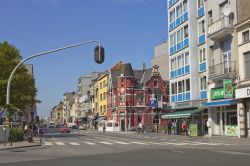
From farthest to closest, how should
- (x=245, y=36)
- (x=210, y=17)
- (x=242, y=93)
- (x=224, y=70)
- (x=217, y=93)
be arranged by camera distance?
(x=210, y=17) → (x=217, y=93) → (x=224, y=70) → (x=245, y=36) → (x=242, y=93)

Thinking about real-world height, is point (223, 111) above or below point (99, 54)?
below

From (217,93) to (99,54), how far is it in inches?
729

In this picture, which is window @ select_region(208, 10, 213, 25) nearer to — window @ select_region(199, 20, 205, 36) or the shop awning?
window @ select_region(199, 20, 205, 36)

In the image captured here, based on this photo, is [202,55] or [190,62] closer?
[202,55]

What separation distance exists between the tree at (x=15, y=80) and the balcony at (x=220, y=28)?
69.8 ft

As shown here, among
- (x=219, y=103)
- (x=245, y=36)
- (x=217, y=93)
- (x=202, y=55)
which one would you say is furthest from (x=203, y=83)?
(x=245, y=36)

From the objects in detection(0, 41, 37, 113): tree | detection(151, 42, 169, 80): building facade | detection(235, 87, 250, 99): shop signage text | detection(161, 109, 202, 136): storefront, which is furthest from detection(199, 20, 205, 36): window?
detection(151, 42, 169, 80): building facade

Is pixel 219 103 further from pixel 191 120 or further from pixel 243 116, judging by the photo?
pixel 191 120

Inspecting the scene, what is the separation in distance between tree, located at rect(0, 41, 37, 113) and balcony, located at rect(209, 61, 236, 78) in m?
20.9

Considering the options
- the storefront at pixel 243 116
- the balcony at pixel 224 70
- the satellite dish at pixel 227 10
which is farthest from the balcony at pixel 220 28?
the storefront at pixel 243 116

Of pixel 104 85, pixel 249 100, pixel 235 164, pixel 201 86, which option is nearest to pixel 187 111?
pixel 201 86

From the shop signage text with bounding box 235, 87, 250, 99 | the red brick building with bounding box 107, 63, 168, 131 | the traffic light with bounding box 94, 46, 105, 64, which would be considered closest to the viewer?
the traffic light with bounding box 94, 46, 105, 64

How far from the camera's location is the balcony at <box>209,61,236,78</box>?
4081 cm

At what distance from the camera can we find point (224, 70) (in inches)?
1671
